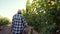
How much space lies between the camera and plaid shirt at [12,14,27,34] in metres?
9.07

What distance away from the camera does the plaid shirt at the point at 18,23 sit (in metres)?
9.07

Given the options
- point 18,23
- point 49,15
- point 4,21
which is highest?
point 49,15

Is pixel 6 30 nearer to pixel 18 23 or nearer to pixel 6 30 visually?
pixel 6 30

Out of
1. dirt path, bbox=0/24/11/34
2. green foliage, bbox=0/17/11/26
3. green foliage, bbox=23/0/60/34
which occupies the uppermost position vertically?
green foliage, bbox=23/0/60/34

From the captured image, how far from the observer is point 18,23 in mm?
9148

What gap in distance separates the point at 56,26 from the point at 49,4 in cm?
90

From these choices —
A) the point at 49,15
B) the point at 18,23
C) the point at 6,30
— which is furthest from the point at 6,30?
the point at 49,15

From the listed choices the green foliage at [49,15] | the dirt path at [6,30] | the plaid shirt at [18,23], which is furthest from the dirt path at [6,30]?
the green foliage at [49,15]

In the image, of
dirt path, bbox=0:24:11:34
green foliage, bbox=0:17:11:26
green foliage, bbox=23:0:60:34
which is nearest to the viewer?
green foliage, bbox=23:0:60:34

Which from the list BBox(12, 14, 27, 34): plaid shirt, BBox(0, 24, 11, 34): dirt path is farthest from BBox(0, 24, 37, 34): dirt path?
BBox(12, 14, 27, 34): plaid shirt

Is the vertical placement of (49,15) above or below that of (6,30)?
above

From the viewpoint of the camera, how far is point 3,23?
12.6m

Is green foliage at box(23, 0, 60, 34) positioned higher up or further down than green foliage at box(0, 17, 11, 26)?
higher up

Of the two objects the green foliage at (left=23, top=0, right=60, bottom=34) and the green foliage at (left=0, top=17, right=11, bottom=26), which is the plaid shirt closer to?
the green foliage at (left=23, top=0, right=60, bottom=34)
